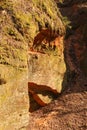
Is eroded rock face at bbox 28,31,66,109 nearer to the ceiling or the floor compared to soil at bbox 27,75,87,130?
nearer to the ceiling

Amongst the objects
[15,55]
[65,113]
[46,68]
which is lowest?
[65,113]

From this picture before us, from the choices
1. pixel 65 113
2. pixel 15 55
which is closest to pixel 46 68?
pixel 65 113

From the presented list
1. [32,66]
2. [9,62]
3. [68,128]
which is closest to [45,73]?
[32,66]

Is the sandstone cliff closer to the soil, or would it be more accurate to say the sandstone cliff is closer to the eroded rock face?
the eroded rock face

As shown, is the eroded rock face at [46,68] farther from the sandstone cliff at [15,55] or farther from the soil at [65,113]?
the sandstone cliff at [15,55]

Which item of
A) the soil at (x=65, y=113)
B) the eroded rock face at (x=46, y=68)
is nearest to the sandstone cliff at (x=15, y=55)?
the eroded rock face at (x=46, y=68)

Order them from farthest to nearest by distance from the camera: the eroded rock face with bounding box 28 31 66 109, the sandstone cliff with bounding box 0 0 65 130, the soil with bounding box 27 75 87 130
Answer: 1. the eroded rock face with bounding box 28 31 66 109
2. the soil with bounding box 27 75 87 130
3. the sandstone cliff with bounding box 0 0 65 130

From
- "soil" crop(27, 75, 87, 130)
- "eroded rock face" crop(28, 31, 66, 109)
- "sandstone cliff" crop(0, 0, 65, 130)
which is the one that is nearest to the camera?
"sandstone cliff" crop(0, 0, 65, 130)

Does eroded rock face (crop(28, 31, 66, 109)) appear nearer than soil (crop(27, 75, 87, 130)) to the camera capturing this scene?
No

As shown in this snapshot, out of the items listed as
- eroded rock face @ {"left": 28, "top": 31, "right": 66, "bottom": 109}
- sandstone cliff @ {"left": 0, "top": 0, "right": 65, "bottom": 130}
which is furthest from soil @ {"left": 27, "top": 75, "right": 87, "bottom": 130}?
sandstone cliff @ {"left": 0, "top": 0, "right": 65, "bottom": 130}

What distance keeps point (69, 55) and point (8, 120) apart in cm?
585

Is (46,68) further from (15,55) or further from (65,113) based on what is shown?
(15,55)

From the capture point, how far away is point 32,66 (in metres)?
9.67

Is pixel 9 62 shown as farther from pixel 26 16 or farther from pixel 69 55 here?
pixel 69 55
